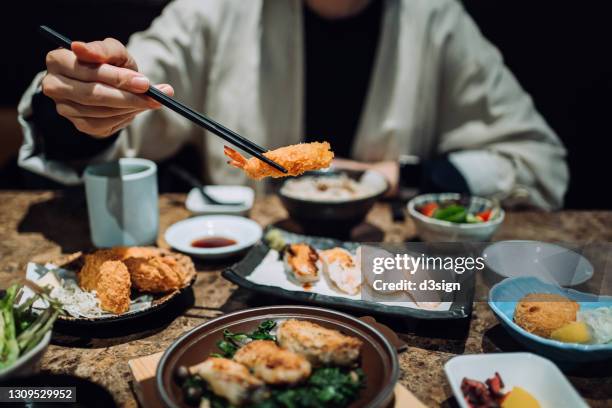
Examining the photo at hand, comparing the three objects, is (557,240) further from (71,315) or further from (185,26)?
(185,26)

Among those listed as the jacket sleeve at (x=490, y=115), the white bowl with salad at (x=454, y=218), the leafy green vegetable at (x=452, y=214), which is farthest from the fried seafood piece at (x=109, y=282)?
the jacket sleeve at (x=490, y=115)

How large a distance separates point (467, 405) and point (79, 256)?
1288mm

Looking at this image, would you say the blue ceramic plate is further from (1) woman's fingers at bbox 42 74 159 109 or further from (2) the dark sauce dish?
(1) woman's fingers at bbox 42 74 159 109

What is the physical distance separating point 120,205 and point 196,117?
2.18 ft

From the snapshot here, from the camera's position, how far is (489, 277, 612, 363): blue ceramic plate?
117cm

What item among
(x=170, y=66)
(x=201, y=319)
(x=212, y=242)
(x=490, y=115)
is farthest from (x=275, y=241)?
(x=490, y=115)

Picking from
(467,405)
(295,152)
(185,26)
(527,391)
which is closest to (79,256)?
(295,152)

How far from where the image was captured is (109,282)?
140 centimetres

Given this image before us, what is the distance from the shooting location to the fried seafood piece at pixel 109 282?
1381 millimetres

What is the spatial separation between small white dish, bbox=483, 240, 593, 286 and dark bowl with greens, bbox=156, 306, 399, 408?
2.02 ft

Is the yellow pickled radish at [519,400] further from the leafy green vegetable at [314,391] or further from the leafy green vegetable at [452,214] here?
the leafy green vegetable at [452,214]

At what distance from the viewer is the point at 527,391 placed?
42.4 inches

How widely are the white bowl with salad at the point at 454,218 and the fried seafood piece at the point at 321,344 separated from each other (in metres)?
0.87

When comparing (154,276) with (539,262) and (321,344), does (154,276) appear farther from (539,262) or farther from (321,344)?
(539,262)
